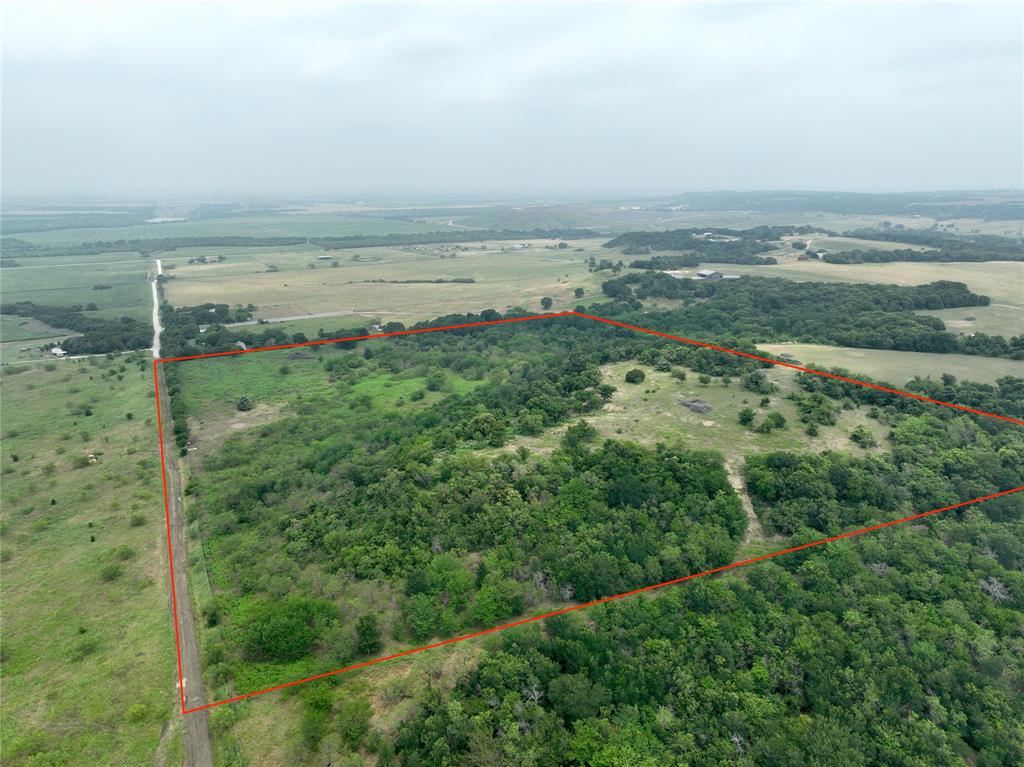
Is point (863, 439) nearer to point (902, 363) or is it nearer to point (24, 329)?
point (902, 363)

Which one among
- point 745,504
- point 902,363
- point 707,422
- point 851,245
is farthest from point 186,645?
point 851,245

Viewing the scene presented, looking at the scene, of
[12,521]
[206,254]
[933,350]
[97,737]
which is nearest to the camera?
[97,737]

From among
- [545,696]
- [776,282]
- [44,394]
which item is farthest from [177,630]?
[776,282]

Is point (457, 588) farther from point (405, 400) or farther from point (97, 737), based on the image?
point (405, 400)

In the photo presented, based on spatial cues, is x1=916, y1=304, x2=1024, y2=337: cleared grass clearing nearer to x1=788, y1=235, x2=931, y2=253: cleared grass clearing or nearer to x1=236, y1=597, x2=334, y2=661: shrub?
x1=788, y1=235, x2=931, y2=253: cleared grass clearing

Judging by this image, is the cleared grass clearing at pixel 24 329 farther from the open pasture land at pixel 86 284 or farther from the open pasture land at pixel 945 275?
the open pasture land at pixel 945 275

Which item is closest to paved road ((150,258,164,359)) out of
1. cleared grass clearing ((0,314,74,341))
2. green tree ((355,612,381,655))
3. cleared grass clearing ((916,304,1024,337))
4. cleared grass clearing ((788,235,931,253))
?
cleared grass clearing ((0,314,74,341))
